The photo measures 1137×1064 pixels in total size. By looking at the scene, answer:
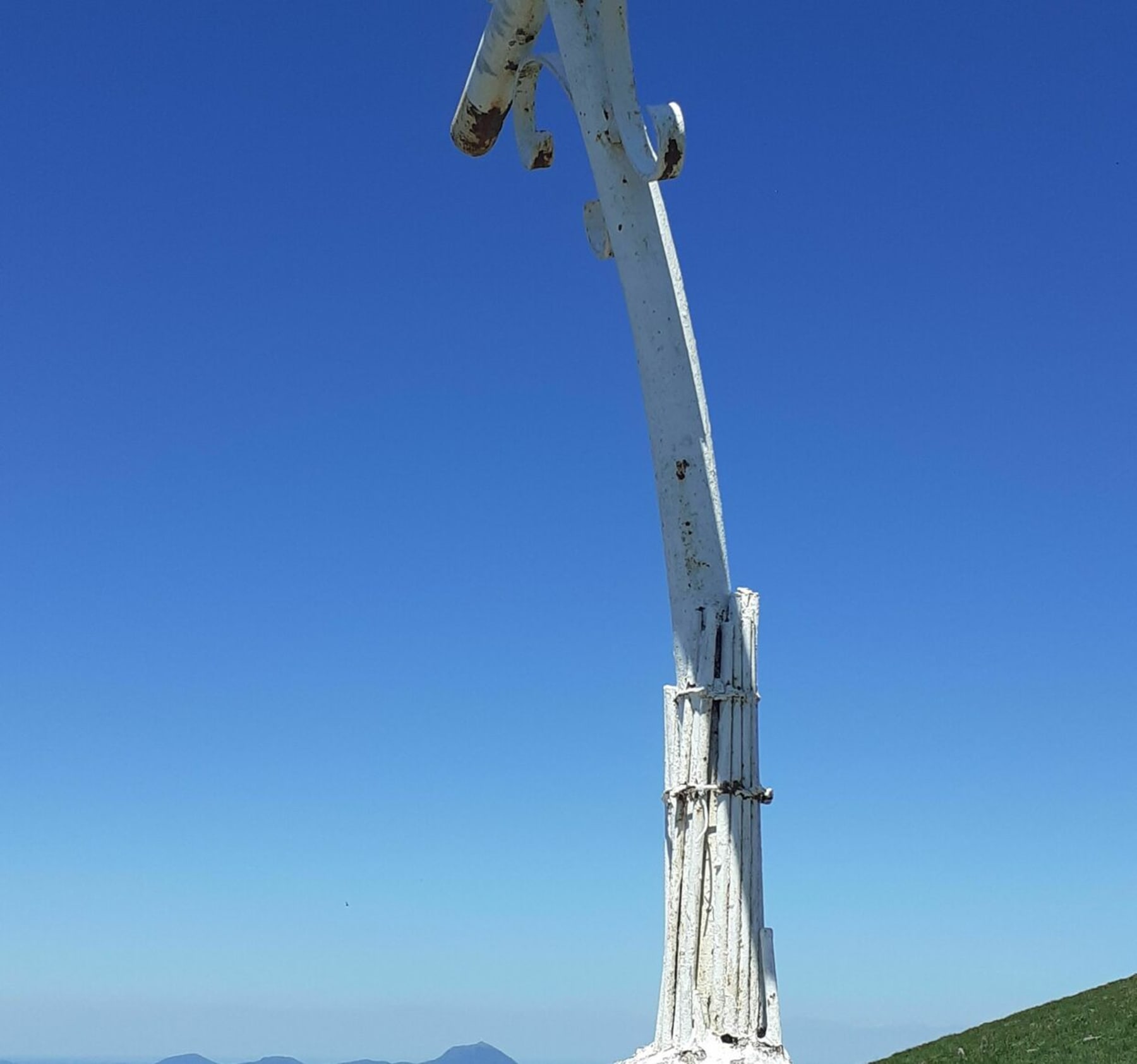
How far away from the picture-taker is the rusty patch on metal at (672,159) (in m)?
7.84

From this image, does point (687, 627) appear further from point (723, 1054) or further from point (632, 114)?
point (632, 114)

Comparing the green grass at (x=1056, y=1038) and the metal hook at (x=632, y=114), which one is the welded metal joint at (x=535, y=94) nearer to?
the metal hook at (x=632, y=114)

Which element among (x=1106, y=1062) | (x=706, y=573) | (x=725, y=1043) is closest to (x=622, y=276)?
(x=706, y=573)

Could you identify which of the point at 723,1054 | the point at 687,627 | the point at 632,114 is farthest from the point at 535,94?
the point at 723,1054

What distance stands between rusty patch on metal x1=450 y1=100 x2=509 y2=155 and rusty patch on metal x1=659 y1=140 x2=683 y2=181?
252cm

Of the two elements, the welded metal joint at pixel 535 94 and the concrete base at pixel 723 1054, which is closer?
the concrete base at pixel 723 1054

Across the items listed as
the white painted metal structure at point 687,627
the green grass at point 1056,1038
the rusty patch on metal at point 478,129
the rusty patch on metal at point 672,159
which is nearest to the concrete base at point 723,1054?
the white painted metal structure at point 687,627

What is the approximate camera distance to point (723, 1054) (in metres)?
7.18

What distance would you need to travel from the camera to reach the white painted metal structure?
289 inches

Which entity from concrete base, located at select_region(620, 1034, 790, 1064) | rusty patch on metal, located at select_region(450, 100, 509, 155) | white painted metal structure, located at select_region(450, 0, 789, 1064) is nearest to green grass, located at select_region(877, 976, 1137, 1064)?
concrete base, located at select_region(620, 1034, 790, 1064)

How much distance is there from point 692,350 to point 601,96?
175 centimetres

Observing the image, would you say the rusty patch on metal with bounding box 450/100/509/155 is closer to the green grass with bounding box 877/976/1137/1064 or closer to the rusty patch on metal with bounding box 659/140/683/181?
the rusty patch on metal with bounding box 659/140/683/181

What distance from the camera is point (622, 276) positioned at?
27.2 feet

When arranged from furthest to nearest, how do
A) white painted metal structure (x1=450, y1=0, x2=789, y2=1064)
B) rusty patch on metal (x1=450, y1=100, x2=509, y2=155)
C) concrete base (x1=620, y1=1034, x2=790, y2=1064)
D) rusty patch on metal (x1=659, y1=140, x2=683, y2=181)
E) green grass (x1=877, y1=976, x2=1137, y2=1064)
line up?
1. green grass (x1=877, y1=976, x2=1137, y2=1064)
2. rusty patch on metal (x1=450, y1=100, x2=509, y2=155)
3. rusty patch on metal (x1=659, y1=140, x2=683, y2=181)
4. white painted metal structure (x1=450, y1=0, x2=789, y2=1064)
5. concrete base (x1=620, y1=1034, x2=790, y2=1064)
